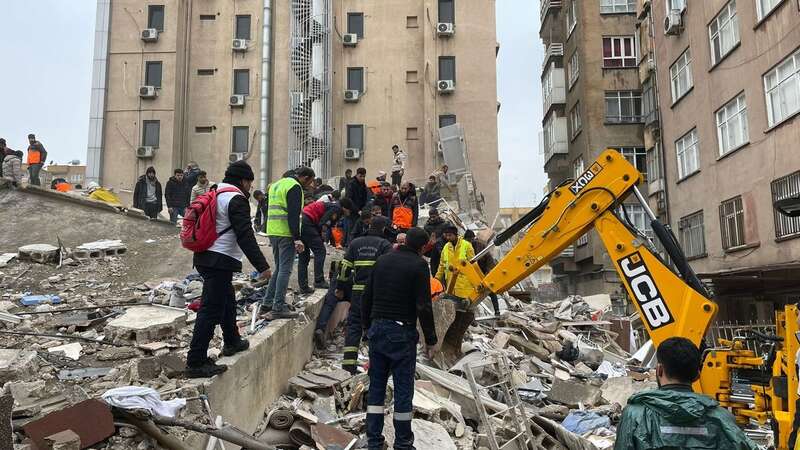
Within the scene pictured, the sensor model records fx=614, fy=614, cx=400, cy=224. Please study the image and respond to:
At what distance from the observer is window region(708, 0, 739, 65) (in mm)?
17875

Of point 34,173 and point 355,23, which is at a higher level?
point 355,23

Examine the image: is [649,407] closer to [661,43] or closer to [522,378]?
[522,378]

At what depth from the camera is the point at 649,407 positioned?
9.14 ft

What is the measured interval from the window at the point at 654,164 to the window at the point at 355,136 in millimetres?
13260

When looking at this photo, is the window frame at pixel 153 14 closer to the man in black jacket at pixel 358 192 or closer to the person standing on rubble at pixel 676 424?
the man in black jacket at pixel 358 192

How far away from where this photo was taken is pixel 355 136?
30562 millimetres

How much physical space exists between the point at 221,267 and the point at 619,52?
27416 millimetres

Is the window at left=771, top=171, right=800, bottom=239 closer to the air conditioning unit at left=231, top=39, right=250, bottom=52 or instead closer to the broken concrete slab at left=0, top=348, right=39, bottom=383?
the broken concrete slab at left=0, top=348, right=39, bottom=383

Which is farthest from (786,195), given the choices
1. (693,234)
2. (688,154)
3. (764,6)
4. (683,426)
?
(683,426)

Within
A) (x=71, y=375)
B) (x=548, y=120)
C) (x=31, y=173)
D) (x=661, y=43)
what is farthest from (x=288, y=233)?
(x=548, y=120)

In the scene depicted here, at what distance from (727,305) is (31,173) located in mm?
20825

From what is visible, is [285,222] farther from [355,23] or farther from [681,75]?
[355,23]

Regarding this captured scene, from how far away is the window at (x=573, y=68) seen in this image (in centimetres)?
2975

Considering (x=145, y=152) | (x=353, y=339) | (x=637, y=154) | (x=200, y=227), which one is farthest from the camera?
(x=145, y=152)
